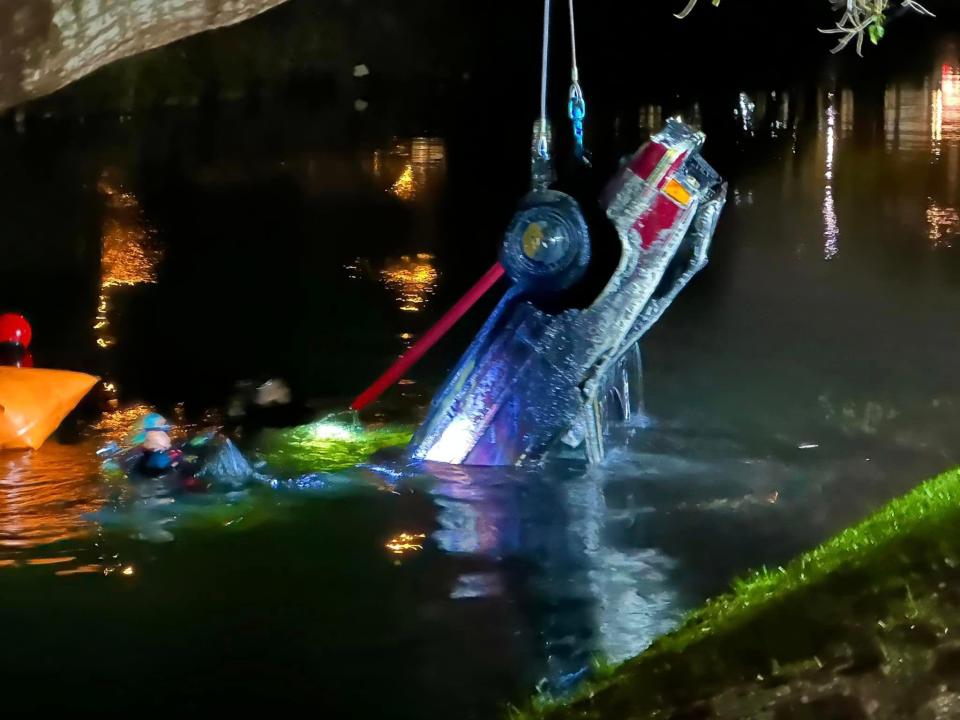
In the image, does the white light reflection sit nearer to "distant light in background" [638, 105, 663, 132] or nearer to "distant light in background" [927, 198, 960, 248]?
"distant light in background" [927, 198, 960, 248]

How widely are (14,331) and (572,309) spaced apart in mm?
4220

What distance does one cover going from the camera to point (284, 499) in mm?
6156

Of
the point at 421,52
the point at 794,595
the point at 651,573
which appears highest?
the point at 421,52

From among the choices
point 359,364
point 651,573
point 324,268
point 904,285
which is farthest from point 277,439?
point 904,285

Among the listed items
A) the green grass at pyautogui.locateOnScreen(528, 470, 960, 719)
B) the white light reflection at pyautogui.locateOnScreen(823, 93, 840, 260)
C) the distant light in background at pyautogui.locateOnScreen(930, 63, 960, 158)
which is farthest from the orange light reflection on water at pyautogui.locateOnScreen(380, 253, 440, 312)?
the distant light in background at pyautogui.locateOnScreen(930, 63, 960, 158)

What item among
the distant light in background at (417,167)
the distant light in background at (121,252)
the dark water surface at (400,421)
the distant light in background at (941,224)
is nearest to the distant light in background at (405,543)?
the dark water surface at (400,421)

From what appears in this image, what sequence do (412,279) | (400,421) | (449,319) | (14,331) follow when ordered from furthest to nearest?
(412,279) < (14,331) < (400,421) < (449,319)

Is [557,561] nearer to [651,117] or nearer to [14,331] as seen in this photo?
[14,331]

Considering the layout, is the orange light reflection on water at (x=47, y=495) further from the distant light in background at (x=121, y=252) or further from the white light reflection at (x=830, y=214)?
the white light reflection at (x=830, y=214)

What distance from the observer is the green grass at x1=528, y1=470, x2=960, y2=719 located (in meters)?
3.22

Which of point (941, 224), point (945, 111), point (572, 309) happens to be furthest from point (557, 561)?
point (945, 111)

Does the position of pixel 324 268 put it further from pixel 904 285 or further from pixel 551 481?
pixel 551 481

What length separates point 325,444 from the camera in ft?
23.8

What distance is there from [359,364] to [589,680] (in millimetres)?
A: 5241
